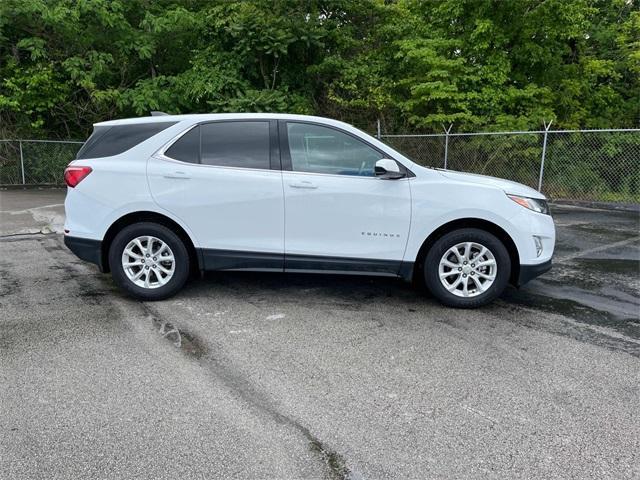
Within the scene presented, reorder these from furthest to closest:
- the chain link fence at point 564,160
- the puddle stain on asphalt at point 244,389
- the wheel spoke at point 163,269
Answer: the chain link fence at point 564,160 < the wheel spoke at point 163,269 < the puddle stain on asphalt at point 244,389

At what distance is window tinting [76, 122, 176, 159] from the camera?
5020 mm

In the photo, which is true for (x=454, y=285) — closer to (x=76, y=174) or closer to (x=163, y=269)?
(x=163, y=269)

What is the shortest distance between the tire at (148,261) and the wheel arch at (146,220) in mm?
60

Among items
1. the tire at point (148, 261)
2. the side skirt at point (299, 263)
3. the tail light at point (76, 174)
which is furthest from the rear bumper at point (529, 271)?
the tail light at point (76, 174)

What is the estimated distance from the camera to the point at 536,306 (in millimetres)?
5098

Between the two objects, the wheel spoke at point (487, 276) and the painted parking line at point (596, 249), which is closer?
the wheel spoke at point (487, 276)

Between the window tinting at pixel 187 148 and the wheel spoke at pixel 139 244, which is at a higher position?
the window tinting at pixel 187 148

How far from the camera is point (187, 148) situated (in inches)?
196

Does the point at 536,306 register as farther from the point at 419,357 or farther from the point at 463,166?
the point at 463,166

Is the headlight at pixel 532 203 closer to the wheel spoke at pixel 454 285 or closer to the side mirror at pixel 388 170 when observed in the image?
the wheel spoke at pixel 454 285

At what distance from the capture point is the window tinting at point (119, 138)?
5020 millimetres

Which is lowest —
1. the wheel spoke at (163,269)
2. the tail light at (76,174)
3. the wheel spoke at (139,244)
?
the wheel spoke at (163,269)

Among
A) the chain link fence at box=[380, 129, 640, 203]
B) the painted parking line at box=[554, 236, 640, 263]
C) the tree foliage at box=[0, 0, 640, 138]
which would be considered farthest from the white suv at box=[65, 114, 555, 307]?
the tree foliage at box=[0, 0, 640, 138]

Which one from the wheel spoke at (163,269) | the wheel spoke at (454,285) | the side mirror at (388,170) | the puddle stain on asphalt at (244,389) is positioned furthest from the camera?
the wheel spoke at (163,269)
